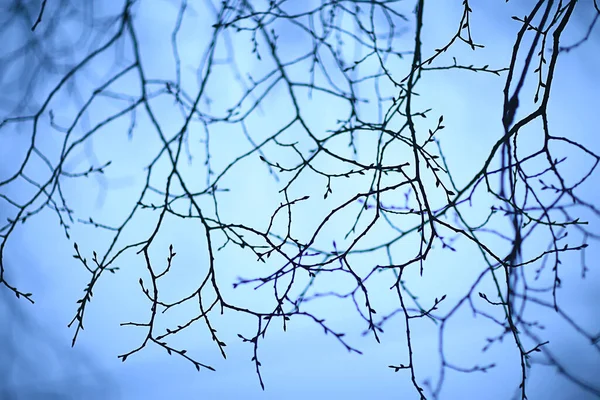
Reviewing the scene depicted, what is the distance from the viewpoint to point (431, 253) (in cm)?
89

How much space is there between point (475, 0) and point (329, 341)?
0.64 meters

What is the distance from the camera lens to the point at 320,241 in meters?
0.86

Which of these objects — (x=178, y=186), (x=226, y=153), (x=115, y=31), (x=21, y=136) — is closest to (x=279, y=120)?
(x=226, y=153)

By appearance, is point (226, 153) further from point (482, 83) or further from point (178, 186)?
point (482, 83)

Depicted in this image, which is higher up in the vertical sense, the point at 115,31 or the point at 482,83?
the point at 115,31

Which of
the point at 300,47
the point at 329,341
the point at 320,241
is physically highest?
the point at 300,47

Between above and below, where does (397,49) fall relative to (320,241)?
above

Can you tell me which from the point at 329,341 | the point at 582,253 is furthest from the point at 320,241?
the point at 582,253

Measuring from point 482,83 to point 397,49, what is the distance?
156 millimetres

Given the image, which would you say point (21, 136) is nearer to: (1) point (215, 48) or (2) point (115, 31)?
(2) point (115, 31)

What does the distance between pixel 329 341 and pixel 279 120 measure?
40 centimetres

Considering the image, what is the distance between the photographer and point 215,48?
83 centimetres

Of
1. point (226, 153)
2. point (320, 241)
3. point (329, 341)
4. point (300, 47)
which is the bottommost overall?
point (329, 341)

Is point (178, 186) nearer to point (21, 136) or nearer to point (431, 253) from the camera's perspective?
point (21, 136)
